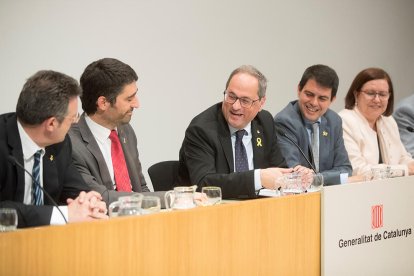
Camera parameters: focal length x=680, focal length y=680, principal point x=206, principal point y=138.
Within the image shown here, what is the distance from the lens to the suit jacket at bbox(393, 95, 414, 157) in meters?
5.35

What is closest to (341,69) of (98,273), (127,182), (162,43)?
(162,43)

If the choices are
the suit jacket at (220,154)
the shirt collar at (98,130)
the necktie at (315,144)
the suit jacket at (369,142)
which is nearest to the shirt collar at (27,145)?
the shirt collar at (98,130)

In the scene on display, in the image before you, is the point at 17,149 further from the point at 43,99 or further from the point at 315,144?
the point at 315,144

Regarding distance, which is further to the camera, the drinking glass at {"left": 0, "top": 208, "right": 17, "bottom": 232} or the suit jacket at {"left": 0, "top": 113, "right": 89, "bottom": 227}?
the suit jacket at {"left": 0, "top": 113, "right": 89, "bottom": 227}

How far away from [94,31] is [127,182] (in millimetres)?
1464

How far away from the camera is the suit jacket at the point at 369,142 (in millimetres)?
4699

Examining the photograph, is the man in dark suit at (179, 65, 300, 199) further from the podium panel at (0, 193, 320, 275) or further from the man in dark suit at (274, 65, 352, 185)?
the podium panel at (0, 193, 320, 275)

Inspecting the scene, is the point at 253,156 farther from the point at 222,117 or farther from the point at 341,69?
the point at 341,69

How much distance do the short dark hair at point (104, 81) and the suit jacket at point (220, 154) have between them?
0.50 metres

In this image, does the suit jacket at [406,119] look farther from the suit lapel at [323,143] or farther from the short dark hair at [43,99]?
the short dark hair at [43,99]

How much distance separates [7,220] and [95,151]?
1.20 m

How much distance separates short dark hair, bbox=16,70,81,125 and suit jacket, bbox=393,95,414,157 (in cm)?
325

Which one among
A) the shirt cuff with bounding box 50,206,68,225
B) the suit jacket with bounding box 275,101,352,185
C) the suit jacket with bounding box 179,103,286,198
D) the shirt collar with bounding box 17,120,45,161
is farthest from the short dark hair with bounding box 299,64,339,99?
the shirt cuff with bounding box 50,206,68,225

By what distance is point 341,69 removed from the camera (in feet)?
20.4
